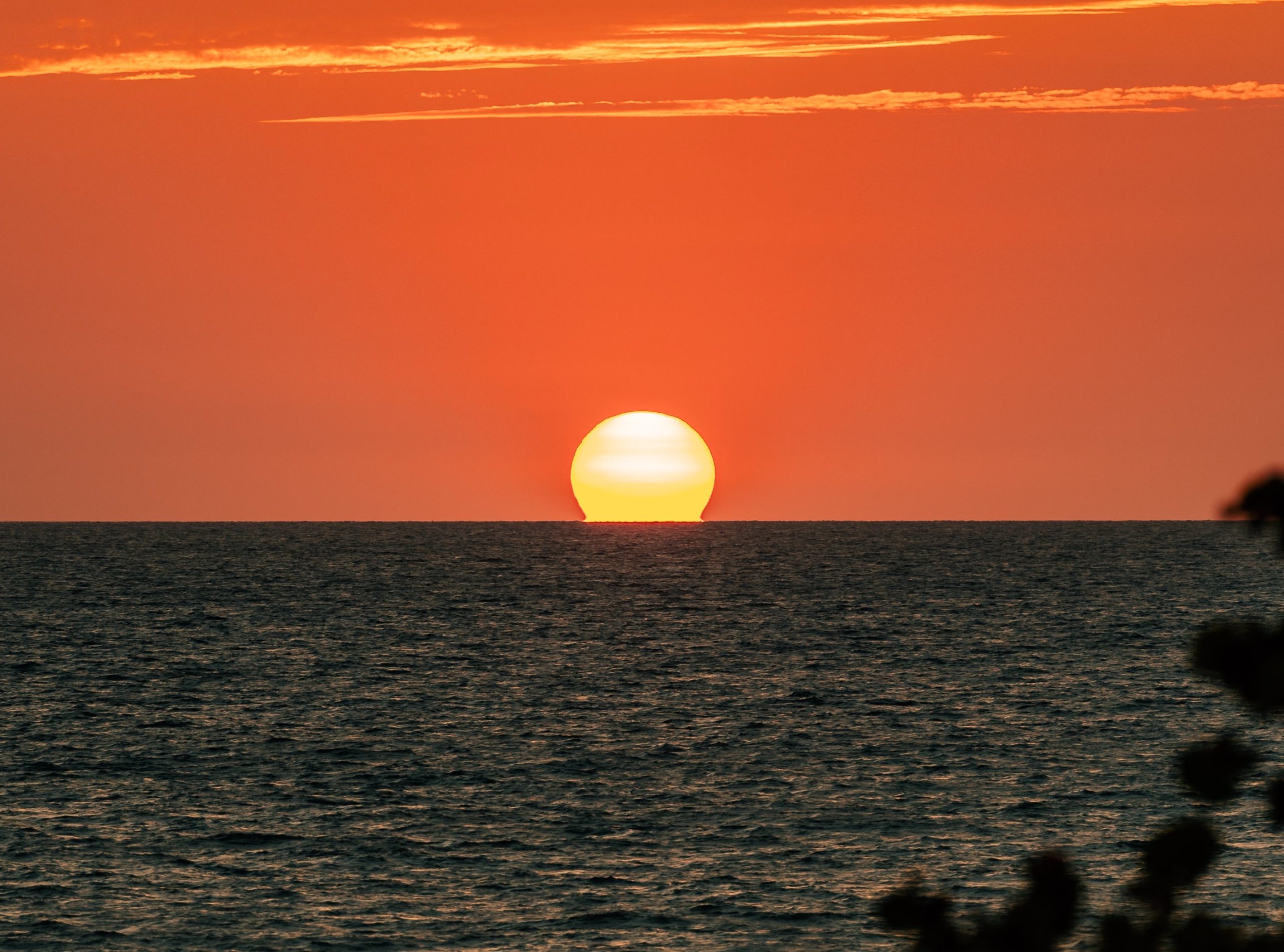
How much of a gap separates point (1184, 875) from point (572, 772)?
35692 mm

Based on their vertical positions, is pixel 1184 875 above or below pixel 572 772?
below

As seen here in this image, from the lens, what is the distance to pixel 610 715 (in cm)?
5559

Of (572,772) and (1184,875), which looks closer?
(1184,875)

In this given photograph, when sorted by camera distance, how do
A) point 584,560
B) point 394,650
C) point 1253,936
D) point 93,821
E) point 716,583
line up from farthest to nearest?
point 584,560 → point 716,583 → point 394,650 → point 93,821 → point 1253,936

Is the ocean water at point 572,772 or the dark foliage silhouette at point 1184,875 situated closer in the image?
the dark foliage silhouette at point 1184,875

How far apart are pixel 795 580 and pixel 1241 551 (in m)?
74.7

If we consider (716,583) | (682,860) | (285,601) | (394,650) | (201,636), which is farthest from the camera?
(716,583)

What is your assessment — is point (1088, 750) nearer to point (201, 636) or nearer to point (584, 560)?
point (201, 636)

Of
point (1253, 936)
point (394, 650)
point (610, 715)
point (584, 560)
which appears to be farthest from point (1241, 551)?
point (1253, 936)

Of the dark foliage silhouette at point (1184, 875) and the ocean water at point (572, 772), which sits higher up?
the ocean water at point (572, 772)

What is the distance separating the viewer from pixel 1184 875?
360 inches

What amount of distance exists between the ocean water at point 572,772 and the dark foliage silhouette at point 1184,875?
19.8 metres

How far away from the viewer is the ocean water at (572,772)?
30.5m

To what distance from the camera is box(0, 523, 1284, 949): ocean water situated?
30.5 meters
